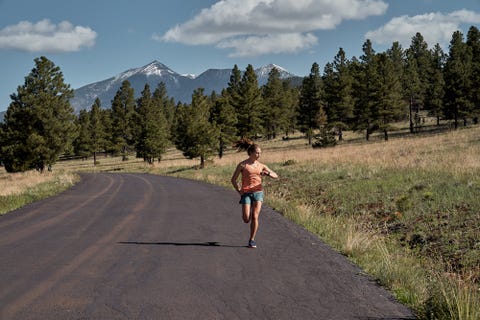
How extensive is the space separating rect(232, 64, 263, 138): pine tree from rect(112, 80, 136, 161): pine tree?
3044cm

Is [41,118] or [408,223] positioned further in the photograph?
[41,118]

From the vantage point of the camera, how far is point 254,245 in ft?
26.5

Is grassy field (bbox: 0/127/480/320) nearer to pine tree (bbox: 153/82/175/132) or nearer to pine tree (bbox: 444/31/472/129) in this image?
pine tree (bbox: 444/31/472/129)

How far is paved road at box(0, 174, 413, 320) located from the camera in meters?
4.81

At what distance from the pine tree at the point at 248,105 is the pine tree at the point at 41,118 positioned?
2367 cm

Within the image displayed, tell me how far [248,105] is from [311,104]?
13.7 meters

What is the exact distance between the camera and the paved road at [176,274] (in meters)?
4.81

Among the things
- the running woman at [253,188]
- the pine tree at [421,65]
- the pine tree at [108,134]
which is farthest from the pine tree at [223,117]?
the running woman at [253,188]

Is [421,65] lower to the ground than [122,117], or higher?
higher

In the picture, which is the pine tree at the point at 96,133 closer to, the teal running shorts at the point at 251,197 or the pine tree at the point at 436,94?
the pine tree at the point at 436,94

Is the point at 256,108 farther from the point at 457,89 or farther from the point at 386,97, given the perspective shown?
the point at 457,89

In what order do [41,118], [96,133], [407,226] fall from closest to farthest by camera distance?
[407,226] < [41,118] < [96,133]

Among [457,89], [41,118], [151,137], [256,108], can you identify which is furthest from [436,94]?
[41,118]

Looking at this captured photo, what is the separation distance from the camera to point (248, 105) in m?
58.0
